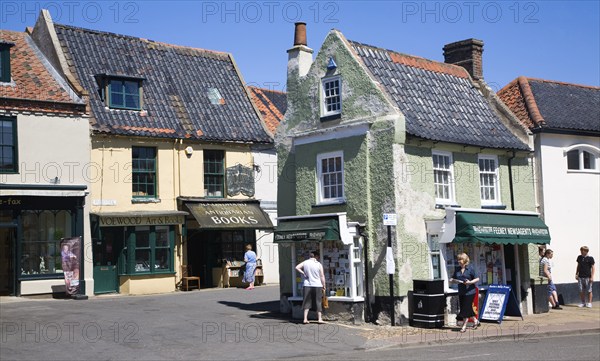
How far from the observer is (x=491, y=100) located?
2530cm

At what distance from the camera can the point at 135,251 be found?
93.5 feet

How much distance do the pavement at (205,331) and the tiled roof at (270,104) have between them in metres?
11.2

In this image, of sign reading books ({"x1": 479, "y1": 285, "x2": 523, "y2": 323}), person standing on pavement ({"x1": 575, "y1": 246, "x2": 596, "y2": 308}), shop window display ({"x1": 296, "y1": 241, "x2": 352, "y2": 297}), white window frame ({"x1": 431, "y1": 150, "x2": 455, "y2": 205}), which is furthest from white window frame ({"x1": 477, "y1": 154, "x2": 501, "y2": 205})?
shop window display ({"x1": 296, "y1": 241, "x2": 352, "y2": 297})

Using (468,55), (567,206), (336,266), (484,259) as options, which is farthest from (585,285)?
(336,266)

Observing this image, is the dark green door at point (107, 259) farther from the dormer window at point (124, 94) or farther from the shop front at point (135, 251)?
the dormer window at point (124, 94)

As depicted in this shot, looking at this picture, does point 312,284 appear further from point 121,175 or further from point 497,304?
→ point 121,175

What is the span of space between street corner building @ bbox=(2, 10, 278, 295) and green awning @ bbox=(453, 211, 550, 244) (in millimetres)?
11041

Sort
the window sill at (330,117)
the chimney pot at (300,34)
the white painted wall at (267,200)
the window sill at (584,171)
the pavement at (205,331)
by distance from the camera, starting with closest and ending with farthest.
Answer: the pavement at (205,331) → the window sill at (330,117) → the chimney pot at (300,34) → the window sill at (584,171) → the white painted wall at (267,200)

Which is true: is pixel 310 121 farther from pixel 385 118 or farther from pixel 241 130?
pixel 241 130

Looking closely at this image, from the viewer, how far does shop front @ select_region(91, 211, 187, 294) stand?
27.7 meters

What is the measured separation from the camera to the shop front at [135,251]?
2773 centimetres

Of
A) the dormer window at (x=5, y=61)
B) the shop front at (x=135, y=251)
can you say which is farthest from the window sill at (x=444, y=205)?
the dormer window at (x=5, y=61)

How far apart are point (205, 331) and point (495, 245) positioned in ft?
30.0

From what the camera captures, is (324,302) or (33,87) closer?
(324,302)
